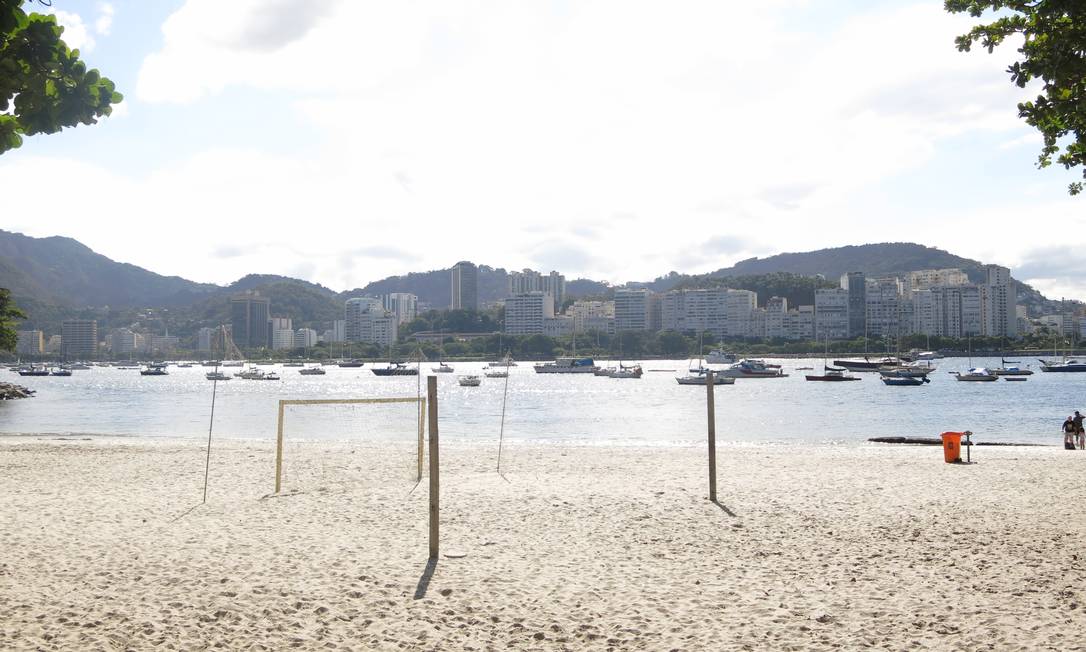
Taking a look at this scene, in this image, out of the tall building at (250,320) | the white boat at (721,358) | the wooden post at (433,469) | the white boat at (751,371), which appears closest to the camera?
the wooden post at (433,469)

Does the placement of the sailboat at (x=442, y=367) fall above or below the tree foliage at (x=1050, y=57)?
below

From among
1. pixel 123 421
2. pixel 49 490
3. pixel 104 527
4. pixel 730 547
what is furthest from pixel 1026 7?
pixel 123 421

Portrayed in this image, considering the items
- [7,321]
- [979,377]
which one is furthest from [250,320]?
[7,321]

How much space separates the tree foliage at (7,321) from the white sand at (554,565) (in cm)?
3233

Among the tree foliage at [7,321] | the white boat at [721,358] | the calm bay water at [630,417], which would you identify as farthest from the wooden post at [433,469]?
the white boat at [721,358]

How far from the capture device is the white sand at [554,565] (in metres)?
5.84

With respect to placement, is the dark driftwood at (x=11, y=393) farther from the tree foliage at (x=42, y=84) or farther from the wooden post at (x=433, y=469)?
the tree foliage at (x=42, y=84)

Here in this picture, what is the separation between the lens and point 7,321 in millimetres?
42500

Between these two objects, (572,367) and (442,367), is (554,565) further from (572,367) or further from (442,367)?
(442,367)

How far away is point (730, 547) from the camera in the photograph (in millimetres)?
8477

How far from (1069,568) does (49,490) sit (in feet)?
43.8

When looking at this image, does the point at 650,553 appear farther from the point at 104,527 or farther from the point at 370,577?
the point at 104,527

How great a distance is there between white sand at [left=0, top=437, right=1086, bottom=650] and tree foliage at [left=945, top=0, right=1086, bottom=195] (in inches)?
154

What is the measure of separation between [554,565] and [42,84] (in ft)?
18.4
